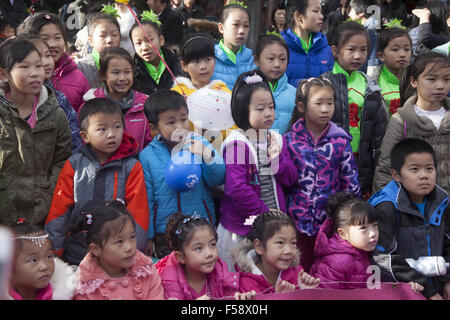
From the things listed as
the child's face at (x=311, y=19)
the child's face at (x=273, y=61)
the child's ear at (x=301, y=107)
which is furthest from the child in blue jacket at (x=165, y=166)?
the child's face at (x=311, y=19)

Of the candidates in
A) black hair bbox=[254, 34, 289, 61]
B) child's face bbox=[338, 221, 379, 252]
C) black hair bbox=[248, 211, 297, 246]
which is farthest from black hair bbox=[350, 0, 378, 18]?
black hair bbox=[248, 211, 297, 246]

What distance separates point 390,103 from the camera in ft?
14.3

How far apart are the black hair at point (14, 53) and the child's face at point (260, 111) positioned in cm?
133

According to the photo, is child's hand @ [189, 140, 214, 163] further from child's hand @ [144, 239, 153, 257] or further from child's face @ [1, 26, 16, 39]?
child's face @ [1, 26, 16, 39]

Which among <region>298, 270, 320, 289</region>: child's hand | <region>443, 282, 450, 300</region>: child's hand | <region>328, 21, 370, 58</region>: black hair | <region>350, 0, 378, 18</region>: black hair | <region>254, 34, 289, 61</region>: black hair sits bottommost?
<region>443, 282, 450, 300</region>: child's hand

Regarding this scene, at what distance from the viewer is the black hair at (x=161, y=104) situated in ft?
10.7

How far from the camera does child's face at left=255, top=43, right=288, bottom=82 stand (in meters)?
4.12

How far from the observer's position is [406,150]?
3.20m

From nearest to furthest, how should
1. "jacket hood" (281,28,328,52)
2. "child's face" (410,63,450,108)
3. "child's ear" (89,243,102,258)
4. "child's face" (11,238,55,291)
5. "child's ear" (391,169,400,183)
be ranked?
"child's face" (11,238,55,291) → "child's ear" (89,243,102,258) → "child's ear" (391,169,400,183) → "child's face" (410,63,450,108) → "jacket hood" (281,28,328,52)

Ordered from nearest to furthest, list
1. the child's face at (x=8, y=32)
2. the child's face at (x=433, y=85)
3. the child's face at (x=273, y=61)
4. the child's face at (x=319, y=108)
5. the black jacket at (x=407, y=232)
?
the black jacket at (x=407, y=232) < the child's face at (x=319, y=108) < the child's face at (x=433, y=85) < the child's face at (x=273, y=61) < the child's face at (x=8, y=32)

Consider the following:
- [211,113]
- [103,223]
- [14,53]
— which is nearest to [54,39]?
[14,53]

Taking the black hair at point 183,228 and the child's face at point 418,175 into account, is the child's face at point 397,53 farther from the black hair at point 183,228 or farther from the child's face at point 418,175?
the black hair at point 183,228

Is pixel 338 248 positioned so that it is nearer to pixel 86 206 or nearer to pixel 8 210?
pixel 86 206

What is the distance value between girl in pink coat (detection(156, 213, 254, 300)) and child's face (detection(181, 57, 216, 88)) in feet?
Answer: 4.67
